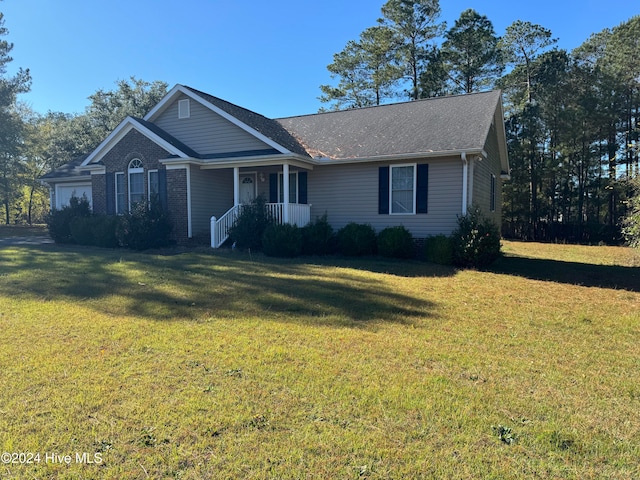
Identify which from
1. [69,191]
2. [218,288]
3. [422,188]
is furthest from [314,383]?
[69,191]

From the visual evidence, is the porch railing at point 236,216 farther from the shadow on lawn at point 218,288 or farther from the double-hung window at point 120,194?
the double-hung window at point 120,194

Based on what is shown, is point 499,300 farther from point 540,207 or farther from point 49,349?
point 540,207

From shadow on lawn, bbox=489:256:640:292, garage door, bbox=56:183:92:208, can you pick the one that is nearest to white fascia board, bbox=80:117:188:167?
garage door, bbox=56:183:92:208

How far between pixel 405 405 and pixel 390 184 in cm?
1059

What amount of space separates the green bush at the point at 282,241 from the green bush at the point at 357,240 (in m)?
1.38

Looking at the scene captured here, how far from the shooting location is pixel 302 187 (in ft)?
49.3

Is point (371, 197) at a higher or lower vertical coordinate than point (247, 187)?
lower

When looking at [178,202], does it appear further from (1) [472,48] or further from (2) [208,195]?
(1) [472,48]

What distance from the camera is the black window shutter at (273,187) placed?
15.5 metres

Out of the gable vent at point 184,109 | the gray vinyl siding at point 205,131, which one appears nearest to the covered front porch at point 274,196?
the gray vinyl siding at point 205,131

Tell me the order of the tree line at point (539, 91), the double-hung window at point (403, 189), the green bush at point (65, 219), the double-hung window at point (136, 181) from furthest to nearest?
the tree line at point (539, 91)
the green bush at point (65, 219)
the double-hung window at point (136, 181)
the double-hung window at point (403, 189)

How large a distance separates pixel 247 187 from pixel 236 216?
267 cm

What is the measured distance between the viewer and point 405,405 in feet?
11.2

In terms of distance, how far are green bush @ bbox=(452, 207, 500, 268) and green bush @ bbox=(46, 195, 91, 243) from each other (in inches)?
521
